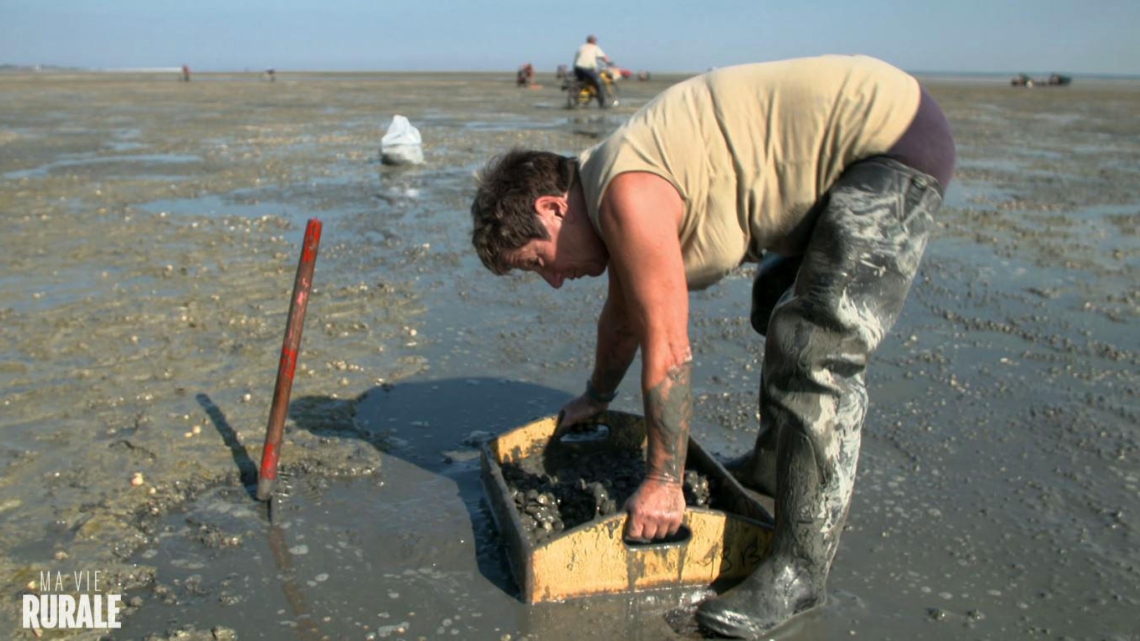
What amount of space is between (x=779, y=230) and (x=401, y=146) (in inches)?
360

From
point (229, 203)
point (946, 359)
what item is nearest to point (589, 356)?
point (946, 359)

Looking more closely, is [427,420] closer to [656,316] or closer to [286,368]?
[286,368]

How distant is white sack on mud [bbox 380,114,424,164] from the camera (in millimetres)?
11227

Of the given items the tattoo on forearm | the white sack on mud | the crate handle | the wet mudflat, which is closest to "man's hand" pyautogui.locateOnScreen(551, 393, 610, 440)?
the wet mudflat

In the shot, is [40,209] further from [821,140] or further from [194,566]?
[821,140]

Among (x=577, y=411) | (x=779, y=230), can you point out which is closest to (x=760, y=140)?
(x=779, y=230)

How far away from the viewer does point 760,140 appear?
257 cm

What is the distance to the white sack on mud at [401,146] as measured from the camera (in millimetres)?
11227

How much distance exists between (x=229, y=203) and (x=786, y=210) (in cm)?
721

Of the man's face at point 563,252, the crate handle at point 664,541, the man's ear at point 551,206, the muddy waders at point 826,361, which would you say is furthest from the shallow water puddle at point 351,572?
the man's ear at point 551,206

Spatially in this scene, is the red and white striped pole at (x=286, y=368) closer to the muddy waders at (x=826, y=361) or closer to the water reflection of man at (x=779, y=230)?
the water reflection of man at (x=779, y=230)

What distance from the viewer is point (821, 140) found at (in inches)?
101

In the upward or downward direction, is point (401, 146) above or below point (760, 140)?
below

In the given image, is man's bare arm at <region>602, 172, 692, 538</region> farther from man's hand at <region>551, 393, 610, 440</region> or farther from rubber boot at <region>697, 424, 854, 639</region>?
man's hand at <region>551, 393, 610, 440</region>
